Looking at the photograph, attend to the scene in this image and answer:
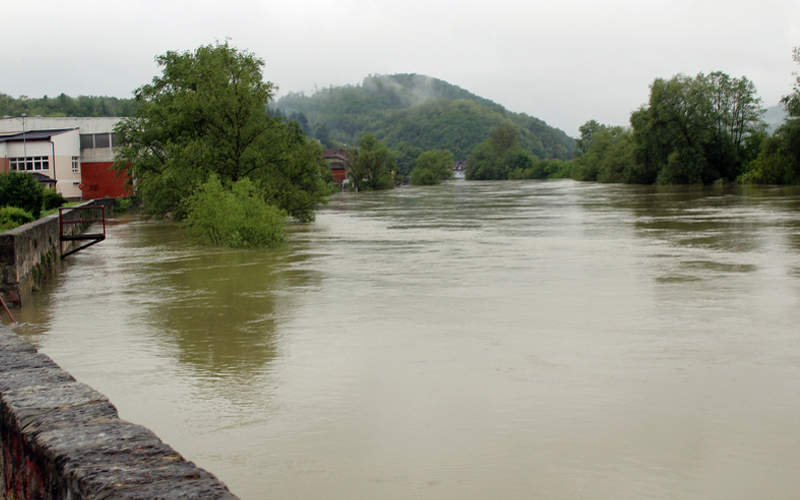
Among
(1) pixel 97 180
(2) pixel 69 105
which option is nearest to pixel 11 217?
(1) pixel 97 180

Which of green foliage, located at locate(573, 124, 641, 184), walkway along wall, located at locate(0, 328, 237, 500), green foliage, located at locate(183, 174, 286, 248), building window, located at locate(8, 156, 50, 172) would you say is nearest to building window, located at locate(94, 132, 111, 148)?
building window, located at locate(8, 156, 50, 172)

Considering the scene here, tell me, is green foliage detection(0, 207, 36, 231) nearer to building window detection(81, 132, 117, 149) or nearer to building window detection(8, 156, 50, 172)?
building window detection(8, 156, 50, 172)

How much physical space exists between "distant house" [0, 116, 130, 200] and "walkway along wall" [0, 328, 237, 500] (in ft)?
207

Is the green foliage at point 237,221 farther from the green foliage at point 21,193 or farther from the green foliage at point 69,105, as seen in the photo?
the green foliage at point 69,105

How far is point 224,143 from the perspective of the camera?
31.7m

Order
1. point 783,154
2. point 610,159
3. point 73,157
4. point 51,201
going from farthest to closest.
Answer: point 610,159 → point 73,157 → point 783,154 → point 51,201

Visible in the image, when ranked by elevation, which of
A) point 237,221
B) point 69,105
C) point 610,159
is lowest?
point 237,221

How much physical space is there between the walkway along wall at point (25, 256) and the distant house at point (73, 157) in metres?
45.2

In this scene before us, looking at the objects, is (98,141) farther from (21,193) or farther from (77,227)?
(21,193)

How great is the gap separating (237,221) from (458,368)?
16303 millimetres

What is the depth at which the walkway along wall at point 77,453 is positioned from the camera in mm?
3170

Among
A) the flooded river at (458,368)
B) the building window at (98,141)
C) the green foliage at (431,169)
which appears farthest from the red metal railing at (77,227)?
the green foliage at (431,169)

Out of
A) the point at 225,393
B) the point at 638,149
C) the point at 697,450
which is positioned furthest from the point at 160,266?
the point at 638,149

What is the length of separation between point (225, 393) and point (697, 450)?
4.84 meters
